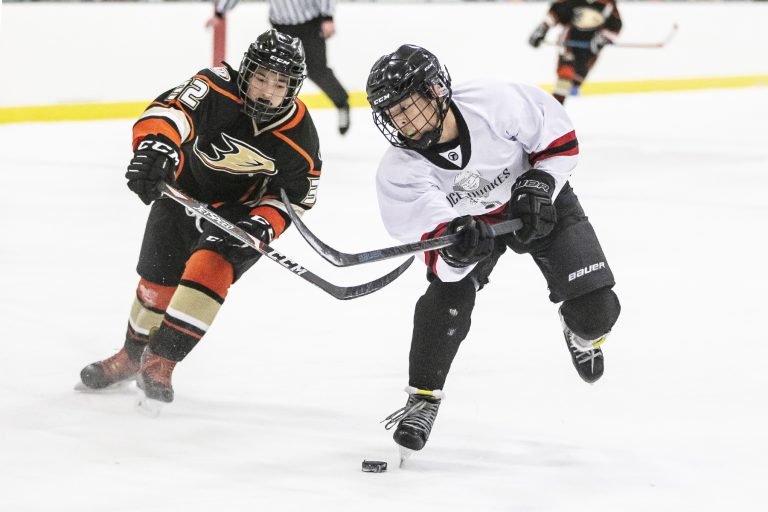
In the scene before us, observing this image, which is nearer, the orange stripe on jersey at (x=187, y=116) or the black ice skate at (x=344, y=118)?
the orange stripe on jersey at (x=187, y=116)

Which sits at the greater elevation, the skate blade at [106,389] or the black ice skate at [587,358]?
the black ice skate at [587,358]

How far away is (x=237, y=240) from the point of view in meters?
2.62

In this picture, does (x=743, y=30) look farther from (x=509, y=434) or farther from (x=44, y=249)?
(x=509, y=434)

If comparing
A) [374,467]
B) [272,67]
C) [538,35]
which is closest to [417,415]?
[374,467]

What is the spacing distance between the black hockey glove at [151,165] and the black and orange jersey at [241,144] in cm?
11

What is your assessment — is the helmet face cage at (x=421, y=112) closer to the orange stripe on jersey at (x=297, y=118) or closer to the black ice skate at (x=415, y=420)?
the orange stripe on jersey at (x=297, y=118)

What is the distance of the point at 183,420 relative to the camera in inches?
105

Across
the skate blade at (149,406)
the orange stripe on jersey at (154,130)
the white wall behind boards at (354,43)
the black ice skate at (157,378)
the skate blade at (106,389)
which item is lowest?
the white wall behind boards at (354,43)

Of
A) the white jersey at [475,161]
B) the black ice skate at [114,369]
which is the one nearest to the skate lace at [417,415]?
the white jersey at [475,161]

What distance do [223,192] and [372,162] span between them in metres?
3.29

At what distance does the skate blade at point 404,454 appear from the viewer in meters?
2.39

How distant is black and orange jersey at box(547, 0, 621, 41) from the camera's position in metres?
7.78

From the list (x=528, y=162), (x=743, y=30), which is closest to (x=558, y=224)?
(x=528, y=162)

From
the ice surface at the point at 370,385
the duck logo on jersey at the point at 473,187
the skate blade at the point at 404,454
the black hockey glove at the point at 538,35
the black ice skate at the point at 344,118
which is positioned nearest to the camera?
the ice surface at the point at 370,385
